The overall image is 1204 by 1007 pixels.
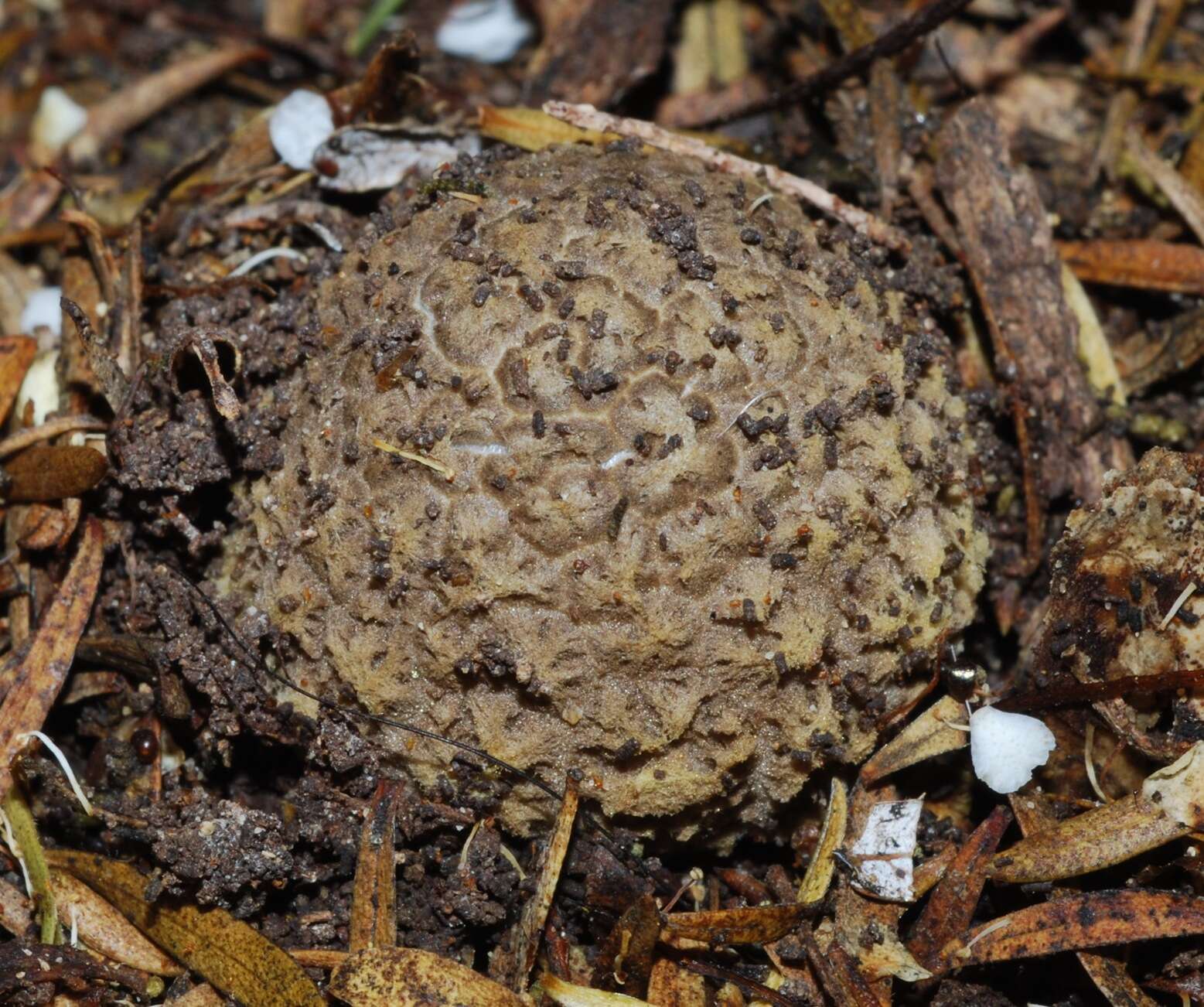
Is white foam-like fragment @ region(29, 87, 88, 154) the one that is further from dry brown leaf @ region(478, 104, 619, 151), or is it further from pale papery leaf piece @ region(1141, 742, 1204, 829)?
pale papery leaf piece @ region(1141, 742, 1204, 829)

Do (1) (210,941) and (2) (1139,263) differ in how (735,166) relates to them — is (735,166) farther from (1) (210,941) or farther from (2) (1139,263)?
(1) (210,941)

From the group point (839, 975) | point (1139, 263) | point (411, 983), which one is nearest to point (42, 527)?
point (411, 983)

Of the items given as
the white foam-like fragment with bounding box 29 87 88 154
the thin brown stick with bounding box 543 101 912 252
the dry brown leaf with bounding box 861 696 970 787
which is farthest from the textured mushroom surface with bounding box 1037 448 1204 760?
the white foam-like fragment with bounding box 29 87 88 154

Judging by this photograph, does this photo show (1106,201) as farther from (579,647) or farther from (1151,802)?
(579,647)

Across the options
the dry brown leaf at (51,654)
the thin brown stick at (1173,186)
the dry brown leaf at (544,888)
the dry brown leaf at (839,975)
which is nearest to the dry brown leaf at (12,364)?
the dry brown leaf at (51,654)

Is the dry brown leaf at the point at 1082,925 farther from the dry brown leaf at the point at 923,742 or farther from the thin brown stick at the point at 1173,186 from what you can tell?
the thin brown stick at the point at 1173,186

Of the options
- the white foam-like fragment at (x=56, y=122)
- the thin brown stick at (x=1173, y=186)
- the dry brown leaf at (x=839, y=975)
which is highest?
the thin brown stick at (x=1173, y=186)

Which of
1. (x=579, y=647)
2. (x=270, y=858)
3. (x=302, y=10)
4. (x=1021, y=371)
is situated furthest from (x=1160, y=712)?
(x=302, y=10)
